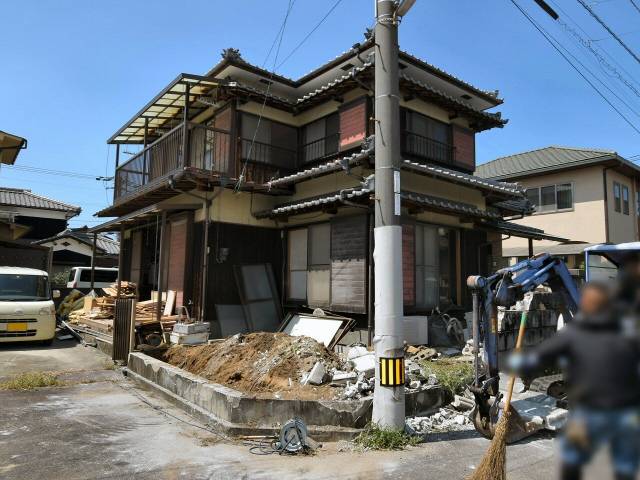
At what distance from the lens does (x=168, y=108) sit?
14.6 m

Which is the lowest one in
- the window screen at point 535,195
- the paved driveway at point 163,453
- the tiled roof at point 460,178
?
the paved driveway at point 163,453

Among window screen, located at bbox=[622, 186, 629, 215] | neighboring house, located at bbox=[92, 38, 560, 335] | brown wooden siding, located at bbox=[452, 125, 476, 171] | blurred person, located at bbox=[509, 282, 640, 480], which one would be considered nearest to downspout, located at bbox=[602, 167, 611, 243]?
window screen, located at bbox=[622, 186, 629, 215]

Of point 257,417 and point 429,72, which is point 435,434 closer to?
point 257,417

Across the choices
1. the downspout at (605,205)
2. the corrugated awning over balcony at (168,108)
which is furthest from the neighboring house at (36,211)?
the downspout at (605,205)

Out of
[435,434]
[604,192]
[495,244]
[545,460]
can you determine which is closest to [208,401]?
[435,434]

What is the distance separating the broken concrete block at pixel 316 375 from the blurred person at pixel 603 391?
6.60 m

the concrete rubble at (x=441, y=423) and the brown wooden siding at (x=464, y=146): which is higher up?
the brown wooden siding at (x=464, y=146)

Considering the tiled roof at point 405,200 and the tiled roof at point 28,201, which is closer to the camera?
the tiled roof at point 405,200

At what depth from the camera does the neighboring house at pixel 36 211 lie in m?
24.1

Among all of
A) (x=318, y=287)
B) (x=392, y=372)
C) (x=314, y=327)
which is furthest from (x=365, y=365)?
(x=318, y=287)

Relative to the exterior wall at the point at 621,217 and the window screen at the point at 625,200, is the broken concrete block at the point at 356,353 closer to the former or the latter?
the exterior wall at the point at 621,217

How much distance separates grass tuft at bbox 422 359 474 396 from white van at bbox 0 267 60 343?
10766 mm

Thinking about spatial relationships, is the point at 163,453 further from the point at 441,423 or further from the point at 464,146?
the point at 464,146

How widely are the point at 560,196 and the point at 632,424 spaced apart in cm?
2303
